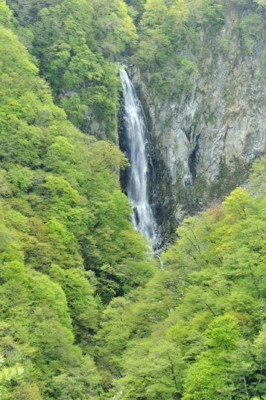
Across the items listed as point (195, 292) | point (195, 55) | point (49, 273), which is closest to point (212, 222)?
point (195, 292)

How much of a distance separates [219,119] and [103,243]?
23.0m

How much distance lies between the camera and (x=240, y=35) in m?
59.1

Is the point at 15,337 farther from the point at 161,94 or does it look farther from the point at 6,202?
the point at 161,94

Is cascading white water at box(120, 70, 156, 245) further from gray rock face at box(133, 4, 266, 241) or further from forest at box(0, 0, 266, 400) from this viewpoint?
gray rock face at box(133, 4, 266, 241)

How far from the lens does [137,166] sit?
53.1 metres

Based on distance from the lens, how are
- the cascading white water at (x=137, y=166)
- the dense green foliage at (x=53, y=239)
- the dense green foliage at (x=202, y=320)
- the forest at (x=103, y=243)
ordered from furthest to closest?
the cascading white water at (x=137, y=166) < the dense green foliage at (x=53, y=239) < the forest at (x=103, y=243) < the dense green foliage at (x=202, y=320)

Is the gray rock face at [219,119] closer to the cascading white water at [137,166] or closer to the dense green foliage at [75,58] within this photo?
the cascading white water at [137,166]

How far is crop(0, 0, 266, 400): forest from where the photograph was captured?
21719mm

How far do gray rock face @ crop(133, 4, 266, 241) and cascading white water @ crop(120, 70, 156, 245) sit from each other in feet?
9.61

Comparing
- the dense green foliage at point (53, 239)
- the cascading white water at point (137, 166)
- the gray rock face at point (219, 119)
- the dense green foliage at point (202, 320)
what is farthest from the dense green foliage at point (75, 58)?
the dense green foliage at point (202, 320)

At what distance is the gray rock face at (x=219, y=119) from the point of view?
57.2 metres

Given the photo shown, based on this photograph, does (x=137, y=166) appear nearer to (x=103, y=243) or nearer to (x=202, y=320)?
(x=103, y=243)

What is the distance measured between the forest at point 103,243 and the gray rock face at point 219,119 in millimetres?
1395

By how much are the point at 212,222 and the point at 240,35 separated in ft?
108
